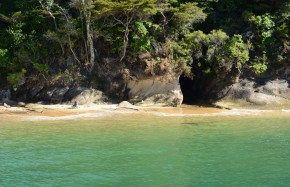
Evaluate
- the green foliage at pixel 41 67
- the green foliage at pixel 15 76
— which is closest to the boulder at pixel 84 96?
the green foliage at pixel 41 67

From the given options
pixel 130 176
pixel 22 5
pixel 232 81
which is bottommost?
pixel 130 176

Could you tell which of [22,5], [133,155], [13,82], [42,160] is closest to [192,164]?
[133,155]

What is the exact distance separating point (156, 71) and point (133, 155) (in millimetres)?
15011

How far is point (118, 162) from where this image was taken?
12664 mm

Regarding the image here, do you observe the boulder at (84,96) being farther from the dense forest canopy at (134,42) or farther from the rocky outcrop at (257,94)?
the rocky outcrop at (257,94)

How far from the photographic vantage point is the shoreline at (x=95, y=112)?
73.8ft

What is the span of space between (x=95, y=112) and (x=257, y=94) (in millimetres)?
10990

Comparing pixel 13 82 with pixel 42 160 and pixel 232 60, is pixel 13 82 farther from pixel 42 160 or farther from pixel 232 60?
pixel 42 160

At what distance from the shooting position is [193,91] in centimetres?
3209

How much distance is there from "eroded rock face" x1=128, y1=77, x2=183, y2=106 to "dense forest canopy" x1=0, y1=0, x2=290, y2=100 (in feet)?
2.09

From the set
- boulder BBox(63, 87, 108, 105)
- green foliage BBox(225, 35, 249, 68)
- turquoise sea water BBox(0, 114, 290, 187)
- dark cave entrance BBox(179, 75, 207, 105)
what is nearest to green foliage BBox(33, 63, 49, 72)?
boulder BBox(63, 87, 108, 105)

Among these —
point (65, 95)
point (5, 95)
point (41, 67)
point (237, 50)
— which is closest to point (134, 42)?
point (65, 95)

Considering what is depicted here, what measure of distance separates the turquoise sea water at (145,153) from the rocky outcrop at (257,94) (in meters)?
6.66

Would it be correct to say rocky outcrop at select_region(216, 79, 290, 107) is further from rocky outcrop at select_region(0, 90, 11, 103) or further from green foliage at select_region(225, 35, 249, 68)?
rocky outcrop at select_region(0, 90, 11, 103)
